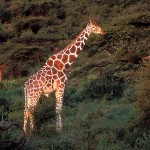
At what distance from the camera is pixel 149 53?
1086 centimetres

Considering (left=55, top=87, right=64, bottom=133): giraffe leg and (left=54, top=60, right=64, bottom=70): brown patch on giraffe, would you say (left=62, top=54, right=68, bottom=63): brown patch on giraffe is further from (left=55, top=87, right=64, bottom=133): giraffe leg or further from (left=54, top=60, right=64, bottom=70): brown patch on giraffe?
(left=55, top=87, right=64, bottom=133): giraffe leg

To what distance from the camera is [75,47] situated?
10.7 meters

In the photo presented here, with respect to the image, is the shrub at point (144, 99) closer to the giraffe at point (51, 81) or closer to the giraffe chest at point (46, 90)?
the giraffe at point (51, 81)

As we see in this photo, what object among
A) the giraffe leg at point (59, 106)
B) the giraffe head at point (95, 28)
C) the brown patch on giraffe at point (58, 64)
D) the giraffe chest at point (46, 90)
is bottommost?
the giraffe leg at point (59, 106)

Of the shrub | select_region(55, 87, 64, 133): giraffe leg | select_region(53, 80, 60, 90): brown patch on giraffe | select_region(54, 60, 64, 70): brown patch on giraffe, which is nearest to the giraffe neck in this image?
select_region(54, 60, 64, 70): brown patch on giraffe

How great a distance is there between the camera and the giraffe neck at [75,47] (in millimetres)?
A: 10445

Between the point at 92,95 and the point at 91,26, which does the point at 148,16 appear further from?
the point at 92,95

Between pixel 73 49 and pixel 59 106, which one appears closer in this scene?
pixel 59 106

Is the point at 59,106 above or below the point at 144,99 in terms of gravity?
below

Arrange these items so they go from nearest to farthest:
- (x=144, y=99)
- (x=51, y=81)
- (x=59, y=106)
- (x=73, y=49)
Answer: (x=144, y=99), (x=59, y=106), (x=51, y=81), (x=73, y=49)

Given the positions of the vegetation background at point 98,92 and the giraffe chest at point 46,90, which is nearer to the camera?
the vegetation background at point 98,92

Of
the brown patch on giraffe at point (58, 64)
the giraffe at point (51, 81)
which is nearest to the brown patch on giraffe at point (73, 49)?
the giraffe at point (51, 81)

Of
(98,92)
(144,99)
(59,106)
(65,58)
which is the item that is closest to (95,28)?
(65,58)

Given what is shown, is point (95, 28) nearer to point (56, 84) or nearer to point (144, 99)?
point (56, 84)
